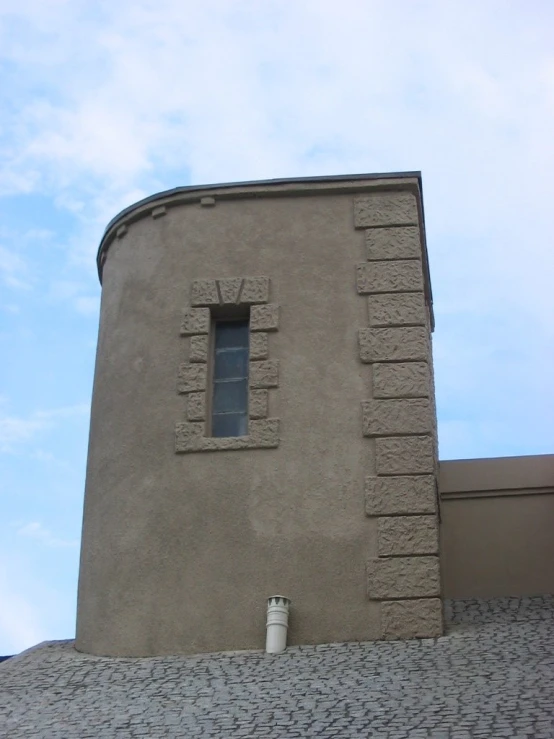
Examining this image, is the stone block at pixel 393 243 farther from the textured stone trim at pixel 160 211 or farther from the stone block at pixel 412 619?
the stone block at pixel 412 619

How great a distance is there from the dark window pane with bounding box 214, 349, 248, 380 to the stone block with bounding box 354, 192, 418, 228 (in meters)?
1.79

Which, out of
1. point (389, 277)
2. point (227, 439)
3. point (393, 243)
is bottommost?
point (227, 439)

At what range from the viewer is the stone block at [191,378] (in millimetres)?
10898

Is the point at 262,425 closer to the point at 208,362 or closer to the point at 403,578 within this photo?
the point at 208,362

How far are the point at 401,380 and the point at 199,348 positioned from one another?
2.01 m

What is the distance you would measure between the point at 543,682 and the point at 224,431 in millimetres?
4132

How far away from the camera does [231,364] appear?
440 inches

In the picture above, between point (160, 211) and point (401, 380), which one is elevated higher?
point (160, 211)

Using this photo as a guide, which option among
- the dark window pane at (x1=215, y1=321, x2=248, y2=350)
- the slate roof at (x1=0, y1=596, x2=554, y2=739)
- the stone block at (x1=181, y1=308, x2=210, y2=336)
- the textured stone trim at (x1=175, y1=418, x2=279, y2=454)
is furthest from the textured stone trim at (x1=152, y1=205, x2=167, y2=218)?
the slate roof at (x1=0, y1=596, x2=554, y2=739)

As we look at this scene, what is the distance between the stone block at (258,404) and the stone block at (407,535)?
5.02 ft

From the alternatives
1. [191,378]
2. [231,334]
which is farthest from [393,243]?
[191,378]

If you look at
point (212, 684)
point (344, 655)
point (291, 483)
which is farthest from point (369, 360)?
point (212, 684)

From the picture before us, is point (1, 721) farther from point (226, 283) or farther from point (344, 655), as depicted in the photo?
point (226, 283)

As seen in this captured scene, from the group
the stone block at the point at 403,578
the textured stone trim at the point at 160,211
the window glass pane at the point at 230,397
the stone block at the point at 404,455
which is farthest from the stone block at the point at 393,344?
the textured stone trim at the point at 160,211
